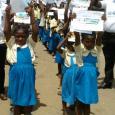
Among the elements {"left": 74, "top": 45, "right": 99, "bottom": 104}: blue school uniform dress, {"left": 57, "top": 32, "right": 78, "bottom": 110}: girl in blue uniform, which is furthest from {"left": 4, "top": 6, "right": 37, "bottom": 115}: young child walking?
{"left": 74, "top": 45, "right": 99, "bottom": 104}: blue school uniform dress

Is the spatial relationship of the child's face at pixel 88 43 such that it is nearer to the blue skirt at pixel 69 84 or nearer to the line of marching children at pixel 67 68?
the line of marching children at pixel 67 68

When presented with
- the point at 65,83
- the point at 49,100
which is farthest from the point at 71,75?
the point at 49,100

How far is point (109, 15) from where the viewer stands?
947cm

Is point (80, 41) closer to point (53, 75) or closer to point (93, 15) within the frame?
point (93, 15)

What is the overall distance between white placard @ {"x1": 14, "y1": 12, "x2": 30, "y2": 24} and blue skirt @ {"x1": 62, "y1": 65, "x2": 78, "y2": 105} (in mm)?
957

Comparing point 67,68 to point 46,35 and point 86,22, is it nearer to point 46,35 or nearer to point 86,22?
point 86,22

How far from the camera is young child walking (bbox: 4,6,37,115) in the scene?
Result: 6980 mm

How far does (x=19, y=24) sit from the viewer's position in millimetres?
7270

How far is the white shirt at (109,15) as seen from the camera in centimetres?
942

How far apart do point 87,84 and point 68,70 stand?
0.70m

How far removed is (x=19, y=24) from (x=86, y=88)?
147 cm

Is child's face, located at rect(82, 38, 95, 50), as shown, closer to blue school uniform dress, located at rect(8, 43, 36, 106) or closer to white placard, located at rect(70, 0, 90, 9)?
white placard, located at rect(70, 0, 90, 9)

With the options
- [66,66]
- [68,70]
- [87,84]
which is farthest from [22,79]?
[87,84]

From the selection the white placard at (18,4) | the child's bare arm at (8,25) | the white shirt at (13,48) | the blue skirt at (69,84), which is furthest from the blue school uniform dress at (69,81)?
the white placard at (18,4)
